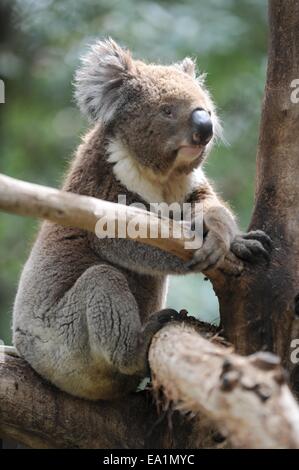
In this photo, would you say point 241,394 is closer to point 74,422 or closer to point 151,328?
point 151,328

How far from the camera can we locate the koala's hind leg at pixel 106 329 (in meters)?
5.17

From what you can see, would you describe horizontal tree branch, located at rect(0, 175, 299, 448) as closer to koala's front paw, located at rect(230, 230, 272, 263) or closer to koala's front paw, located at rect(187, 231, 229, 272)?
koala's front paw, located at rect(187, 231, 229, 272)

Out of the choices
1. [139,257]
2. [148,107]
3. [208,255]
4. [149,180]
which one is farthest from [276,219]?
[148,107]

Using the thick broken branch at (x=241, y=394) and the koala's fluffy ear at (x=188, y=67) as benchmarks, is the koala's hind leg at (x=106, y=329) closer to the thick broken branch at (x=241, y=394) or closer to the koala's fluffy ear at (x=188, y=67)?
the thick broken branch at (x=241, y=394)

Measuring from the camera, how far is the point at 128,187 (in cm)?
570

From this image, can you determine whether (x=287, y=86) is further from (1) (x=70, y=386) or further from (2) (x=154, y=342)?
(1) (x=70, y=386)

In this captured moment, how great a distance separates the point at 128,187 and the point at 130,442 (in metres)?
1.75

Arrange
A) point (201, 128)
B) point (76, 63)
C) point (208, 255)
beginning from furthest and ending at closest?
1. point (76, 63)
2. point (201, 128)
3. point (208, 255)

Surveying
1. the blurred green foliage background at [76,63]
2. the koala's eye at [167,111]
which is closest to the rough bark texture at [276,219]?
the koala's eye at [167,111]

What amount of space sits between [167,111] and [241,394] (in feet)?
8.89

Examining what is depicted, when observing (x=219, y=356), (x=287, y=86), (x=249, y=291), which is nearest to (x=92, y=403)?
(x=249, y=291)

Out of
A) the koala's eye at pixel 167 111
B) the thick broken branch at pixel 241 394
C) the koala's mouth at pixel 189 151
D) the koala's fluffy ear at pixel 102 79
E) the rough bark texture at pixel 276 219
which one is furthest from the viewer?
the koala's fluffy ear at pixel 102 79

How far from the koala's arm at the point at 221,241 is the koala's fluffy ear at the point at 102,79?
1.15 m

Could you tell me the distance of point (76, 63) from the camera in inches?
400
